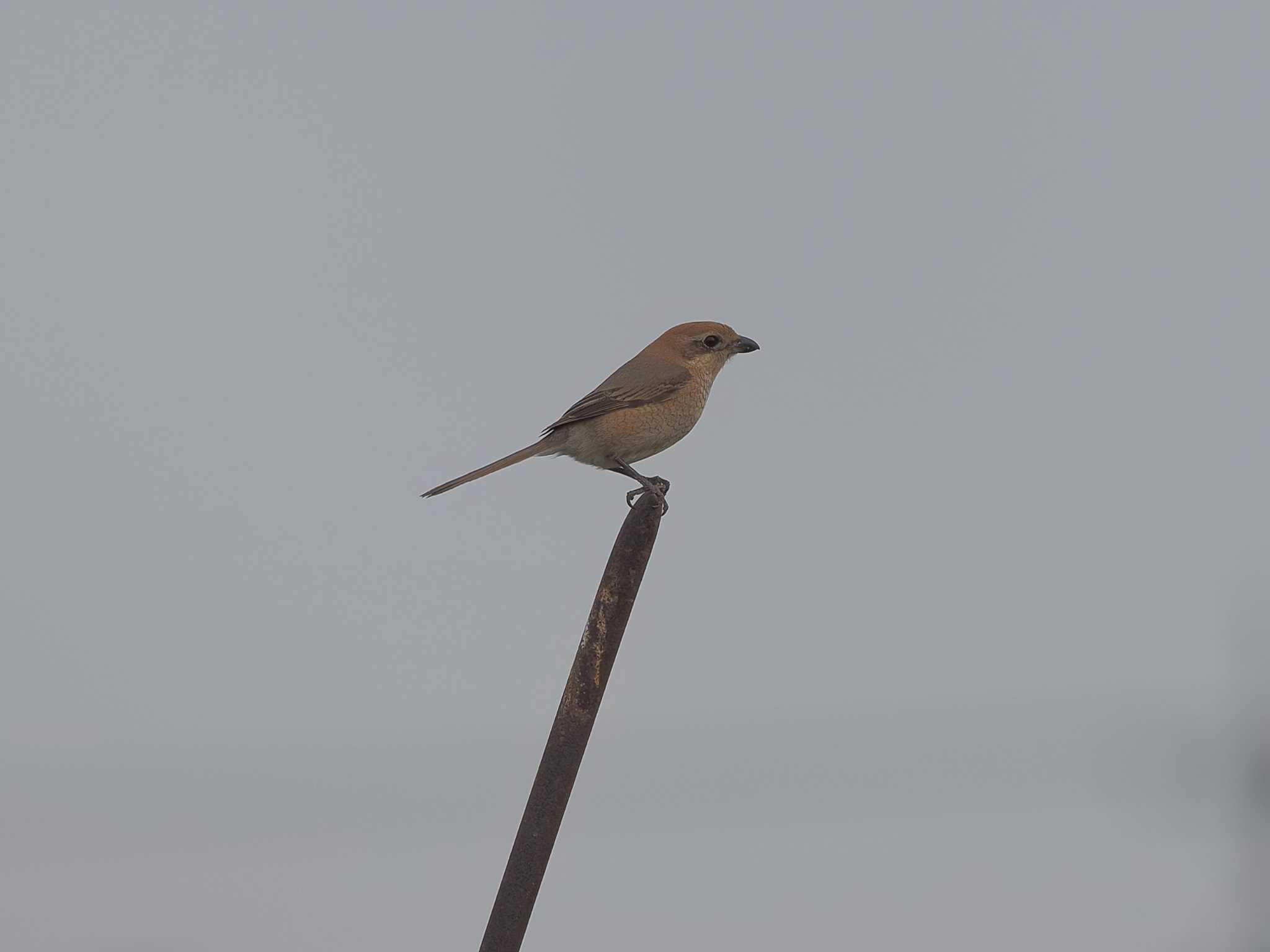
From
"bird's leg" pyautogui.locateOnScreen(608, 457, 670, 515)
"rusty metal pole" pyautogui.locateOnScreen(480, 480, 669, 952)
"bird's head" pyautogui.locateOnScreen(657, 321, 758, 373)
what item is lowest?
"rusty metal pole" pyautogui.locateOnScreen(480, 480, 669, 952)

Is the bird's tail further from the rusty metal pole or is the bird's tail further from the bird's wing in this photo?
the rusty metal pole

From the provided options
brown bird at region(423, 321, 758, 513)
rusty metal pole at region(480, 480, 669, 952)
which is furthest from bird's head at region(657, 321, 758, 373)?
rusty metal pole at region(480, 480, 669, 952)

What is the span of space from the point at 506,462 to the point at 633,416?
593 mm

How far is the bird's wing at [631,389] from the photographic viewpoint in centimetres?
Result: 638

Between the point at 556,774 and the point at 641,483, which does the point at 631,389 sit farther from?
the point at 556,774

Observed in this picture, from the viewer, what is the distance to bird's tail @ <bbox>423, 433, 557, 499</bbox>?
5.82 m

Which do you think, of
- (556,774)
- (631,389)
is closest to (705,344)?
(631,389)

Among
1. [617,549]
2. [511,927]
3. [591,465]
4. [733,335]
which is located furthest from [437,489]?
[511,927]

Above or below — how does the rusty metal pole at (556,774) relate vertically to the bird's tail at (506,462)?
below

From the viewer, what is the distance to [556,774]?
2.99 m

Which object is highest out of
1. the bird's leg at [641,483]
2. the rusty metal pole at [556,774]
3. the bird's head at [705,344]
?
the bird's head at [705,344]

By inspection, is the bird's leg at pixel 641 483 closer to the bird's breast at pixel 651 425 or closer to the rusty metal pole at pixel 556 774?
the bird's breast at pixel 651 425

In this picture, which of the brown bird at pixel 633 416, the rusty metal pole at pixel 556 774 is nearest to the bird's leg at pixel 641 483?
the brown bird at pixel 633 416

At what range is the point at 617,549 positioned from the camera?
3.30 m
